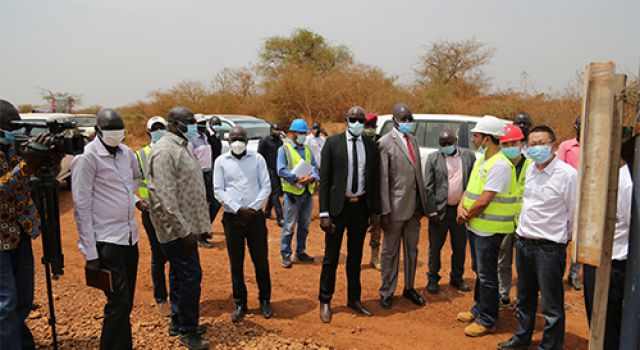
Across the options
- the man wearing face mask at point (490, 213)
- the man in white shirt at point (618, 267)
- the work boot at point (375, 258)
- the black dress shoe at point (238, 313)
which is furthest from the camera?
the work boot at point (375, 258)

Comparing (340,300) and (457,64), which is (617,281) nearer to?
(340,300)

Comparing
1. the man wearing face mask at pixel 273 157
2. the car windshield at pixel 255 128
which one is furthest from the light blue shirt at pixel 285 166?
the car windshield at pixel 255 128

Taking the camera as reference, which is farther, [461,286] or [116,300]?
[461,286]

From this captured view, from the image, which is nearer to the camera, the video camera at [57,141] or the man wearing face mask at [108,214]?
the video camera at [57,141]

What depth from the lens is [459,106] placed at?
65.7ft

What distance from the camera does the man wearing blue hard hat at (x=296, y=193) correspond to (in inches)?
252

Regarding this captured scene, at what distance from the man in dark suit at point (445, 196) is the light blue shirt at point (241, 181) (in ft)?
6.55

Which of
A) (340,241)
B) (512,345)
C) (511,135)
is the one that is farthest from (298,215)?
(512,345)

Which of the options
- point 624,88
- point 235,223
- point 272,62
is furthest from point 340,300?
point 272,62

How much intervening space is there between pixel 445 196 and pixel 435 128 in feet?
11.7

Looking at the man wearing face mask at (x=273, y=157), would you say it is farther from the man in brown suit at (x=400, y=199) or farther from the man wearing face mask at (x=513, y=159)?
the man wearing face mask at (x=513, y=159)

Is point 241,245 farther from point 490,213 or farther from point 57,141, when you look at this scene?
point 490,213

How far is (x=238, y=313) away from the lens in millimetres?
4562

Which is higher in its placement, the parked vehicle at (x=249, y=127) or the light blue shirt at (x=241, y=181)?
the parked vehicle at (x=249, y=127)
